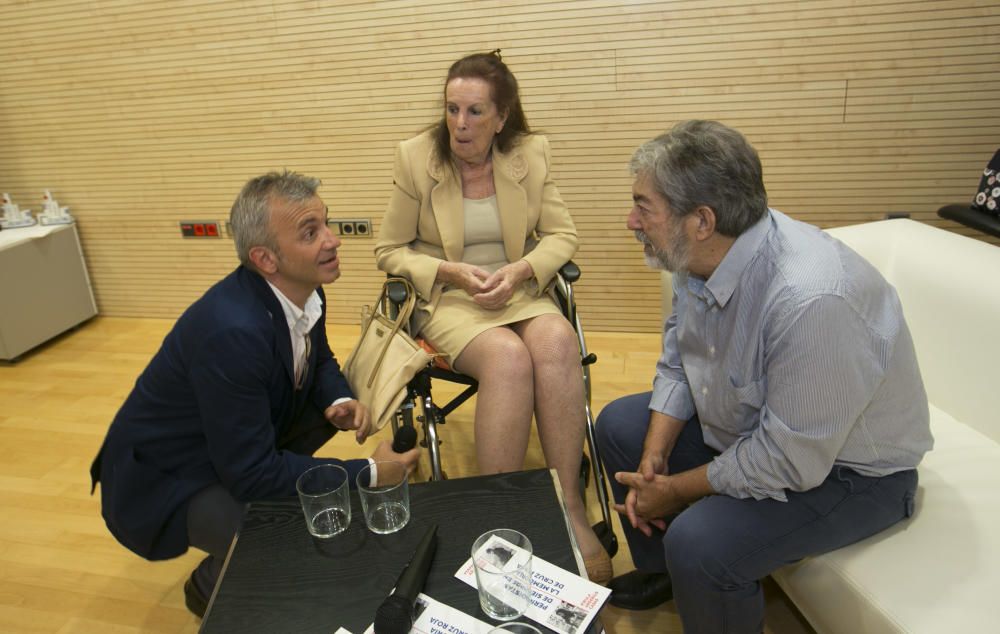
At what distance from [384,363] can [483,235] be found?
66 cm

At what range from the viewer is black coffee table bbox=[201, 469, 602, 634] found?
1.28 metres

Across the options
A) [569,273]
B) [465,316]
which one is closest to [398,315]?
[465,316]

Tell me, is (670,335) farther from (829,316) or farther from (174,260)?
(174,260)

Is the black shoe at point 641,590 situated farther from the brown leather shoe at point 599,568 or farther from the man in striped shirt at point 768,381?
the man in striped shirt at point 768,381

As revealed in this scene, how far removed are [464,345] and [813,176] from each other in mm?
2022

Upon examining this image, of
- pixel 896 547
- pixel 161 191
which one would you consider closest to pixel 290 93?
pixel 161 191

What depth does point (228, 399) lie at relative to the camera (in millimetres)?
1610

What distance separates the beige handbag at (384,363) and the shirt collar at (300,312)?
233mm

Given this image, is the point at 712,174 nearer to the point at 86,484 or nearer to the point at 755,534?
the point at 755,534

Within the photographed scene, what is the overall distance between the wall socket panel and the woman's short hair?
138 centimetres

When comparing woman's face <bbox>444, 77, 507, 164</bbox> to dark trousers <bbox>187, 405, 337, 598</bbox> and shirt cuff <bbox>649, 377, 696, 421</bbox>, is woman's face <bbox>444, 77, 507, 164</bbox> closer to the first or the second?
shirt cuff <bbox>649, 377, 696, 421</bbox>

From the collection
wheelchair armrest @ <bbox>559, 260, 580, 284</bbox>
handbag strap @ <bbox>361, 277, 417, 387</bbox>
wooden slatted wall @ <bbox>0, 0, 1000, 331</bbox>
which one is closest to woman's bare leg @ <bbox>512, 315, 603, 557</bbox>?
wheelchair armrest @ <bbox>559, 260, 580, 284</bbox>

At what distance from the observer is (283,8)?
11.2 ft

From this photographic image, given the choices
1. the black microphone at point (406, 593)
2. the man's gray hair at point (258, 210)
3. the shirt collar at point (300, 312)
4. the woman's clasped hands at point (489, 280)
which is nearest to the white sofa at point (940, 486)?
the black microphone at point (406, 593)
